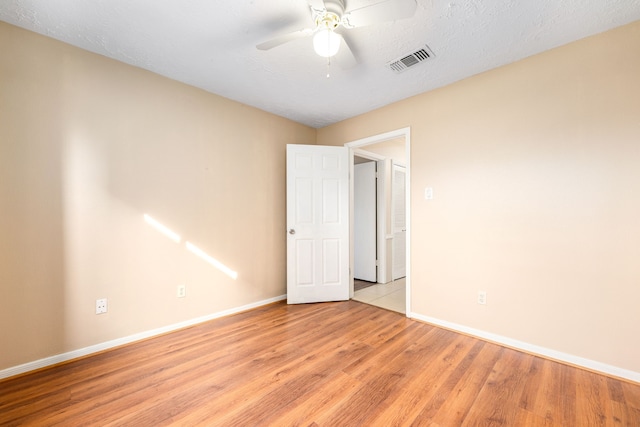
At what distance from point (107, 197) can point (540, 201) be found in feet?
11.9

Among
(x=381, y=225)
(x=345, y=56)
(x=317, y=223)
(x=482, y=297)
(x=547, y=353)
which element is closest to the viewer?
(x=345, y=56)

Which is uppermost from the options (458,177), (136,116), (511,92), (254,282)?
(511,92)

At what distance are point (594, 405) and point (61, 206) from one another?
12.7ft

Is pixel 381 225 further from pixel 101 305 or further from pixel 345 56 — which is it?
pixel 101 305

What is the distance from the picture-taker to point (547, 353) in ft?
6.80

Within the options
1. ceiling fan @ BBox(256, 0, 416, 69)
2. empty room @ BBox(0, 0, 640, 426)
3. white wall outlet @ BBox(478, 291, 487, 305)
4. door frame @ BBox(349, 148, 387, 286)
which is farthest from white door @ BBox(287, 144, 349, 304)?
ceiling fan @ BBox(256, 0, 416, 69)

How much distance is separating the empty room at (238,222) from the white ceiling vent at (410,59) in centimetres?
3

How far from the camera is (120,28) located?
1.88 meters

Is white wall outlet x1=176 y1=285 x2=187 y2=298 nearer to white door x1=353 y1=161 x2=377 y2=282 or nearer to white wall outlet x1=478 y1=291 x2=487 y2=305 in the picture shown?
white door x1=353 y1=161 x2=377 y2=282

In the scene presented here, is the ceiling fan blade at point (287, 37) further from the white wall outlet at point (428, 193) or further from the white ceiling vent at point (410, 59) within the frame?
the white wall outlet at point (428, 193)

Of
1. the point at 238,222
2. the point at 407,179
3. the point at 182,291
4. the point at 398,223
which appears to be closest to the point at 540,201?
the point at 407,179

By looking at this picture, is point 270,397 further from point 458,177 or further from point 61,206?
point 458,177

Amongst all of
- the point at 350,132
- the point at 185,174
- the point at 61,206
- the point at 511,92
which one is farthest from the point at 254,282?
the point at 511,92

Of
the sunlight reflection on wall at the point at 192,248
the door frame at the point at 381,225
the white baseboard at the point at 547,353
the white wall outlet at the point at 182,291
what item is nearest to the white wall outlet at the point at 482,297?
the white baseboard at the point at 547,353
